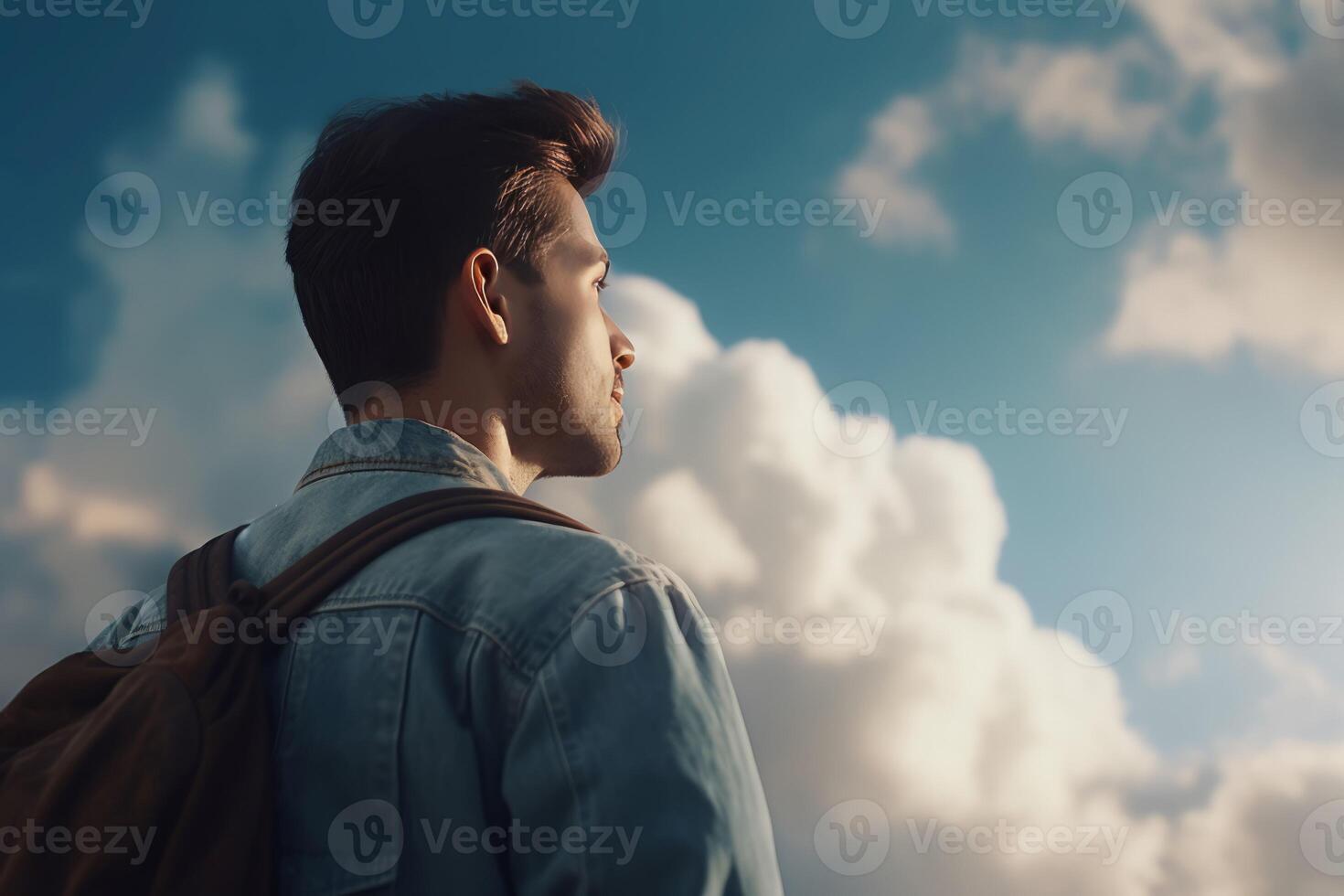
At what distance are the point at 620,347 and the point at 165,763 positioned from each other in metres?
1.51

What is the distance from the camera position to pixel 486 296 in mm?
2455

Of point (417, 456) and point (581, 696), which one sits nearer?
point (581, 696)

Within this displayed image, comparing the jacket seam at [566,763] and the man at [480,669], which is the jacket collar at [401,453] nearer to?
the man at [480,669]

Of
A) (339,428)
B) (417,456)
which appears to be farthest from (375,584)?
(339,428)

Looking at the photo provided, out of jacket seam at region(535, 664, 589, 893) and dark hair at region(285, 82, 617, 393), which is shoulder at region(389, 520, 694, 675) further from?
dark hair at region(285, 82, 617, 393)

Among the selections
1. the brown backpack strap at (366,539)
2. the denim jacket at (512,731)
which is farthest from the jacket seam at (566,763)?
the brown backpack strap at (366,539)

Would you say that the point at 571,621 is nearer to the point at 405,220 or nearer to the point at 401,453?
the point at 401,453

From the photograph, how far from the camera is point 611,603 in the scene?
5.54 ft

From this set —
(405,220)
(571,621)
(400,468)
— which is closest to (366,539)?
(400,468)

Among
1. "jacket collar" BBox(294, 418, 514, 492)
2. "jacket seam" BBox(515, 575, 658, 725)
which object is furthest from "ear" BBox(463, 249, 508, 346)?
"jacket seam" BBox(515, 575, 658, 725)

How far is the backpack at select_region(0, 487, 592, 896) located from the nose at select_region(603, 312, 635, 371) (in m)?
0.92

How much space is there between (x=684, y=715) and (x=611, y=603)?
0.21m

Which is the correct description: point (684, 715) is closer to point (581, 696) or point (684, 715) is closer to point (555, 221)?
point (581, 696)

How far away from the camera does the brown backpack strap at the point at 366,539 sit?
186 cm
